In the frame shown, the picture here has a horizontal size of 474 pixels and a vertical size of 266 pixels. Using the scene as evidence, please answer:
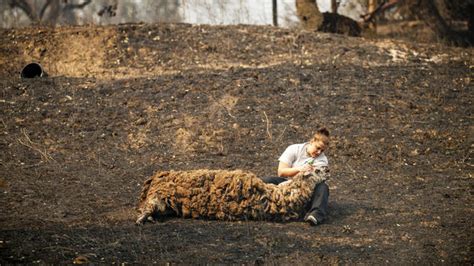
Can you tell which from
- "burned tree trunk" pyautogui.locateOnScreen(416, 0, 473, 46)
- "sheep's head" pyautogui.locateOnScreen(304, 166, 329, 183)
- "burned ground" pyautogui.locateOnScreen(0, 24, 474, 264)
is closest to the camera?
"burned ground" pyautogui.locateOnScreen(0, 24, 474, 264)

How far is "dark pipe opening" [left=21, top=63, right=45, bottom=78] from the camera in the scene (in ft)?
50.8

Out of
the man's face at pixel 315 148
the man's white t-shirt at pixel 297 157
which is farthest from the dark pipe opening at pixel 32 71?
the man's face at pixel 315 148

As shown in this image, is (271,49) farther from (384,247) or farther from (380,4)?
(384,247)

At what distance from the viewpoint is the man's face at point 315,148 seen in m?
8.78

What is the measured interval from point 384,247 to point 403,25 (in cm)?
1566

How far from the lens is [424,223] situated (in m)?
8.44

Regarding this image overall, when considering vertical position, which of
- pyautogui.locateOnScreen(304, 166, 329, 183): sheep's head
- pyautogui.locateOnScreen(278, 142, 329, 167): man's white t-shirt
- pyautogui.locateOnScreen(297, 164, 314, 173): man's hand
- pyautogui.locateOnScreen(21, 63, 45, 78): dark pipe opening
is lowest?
pyautogui.locateOnScreen(304, 166, 329, 183): sheep's head

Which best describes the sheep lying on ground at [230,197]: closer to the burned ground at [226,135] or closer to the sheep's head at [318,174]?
the sheep's head at [318,174]

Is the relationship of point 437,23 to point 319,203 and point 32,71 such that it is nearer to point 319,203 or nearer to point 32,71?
point 32,71

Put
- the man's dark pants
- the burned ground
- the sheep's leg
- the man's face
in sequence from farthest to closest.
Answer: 1. the man's face
2. the man's dark pants
3. the sheep's leg
4. the burned ground

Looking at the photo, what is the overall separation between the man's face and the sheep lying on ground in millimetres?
334

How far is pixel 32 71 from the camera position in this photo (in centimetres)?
1560

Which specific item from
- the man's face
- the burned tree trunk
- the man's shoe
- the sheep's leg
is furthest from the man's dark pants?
the burned tree trunk

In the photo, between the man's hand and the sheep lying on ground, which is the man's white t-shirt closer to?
the man's hand
